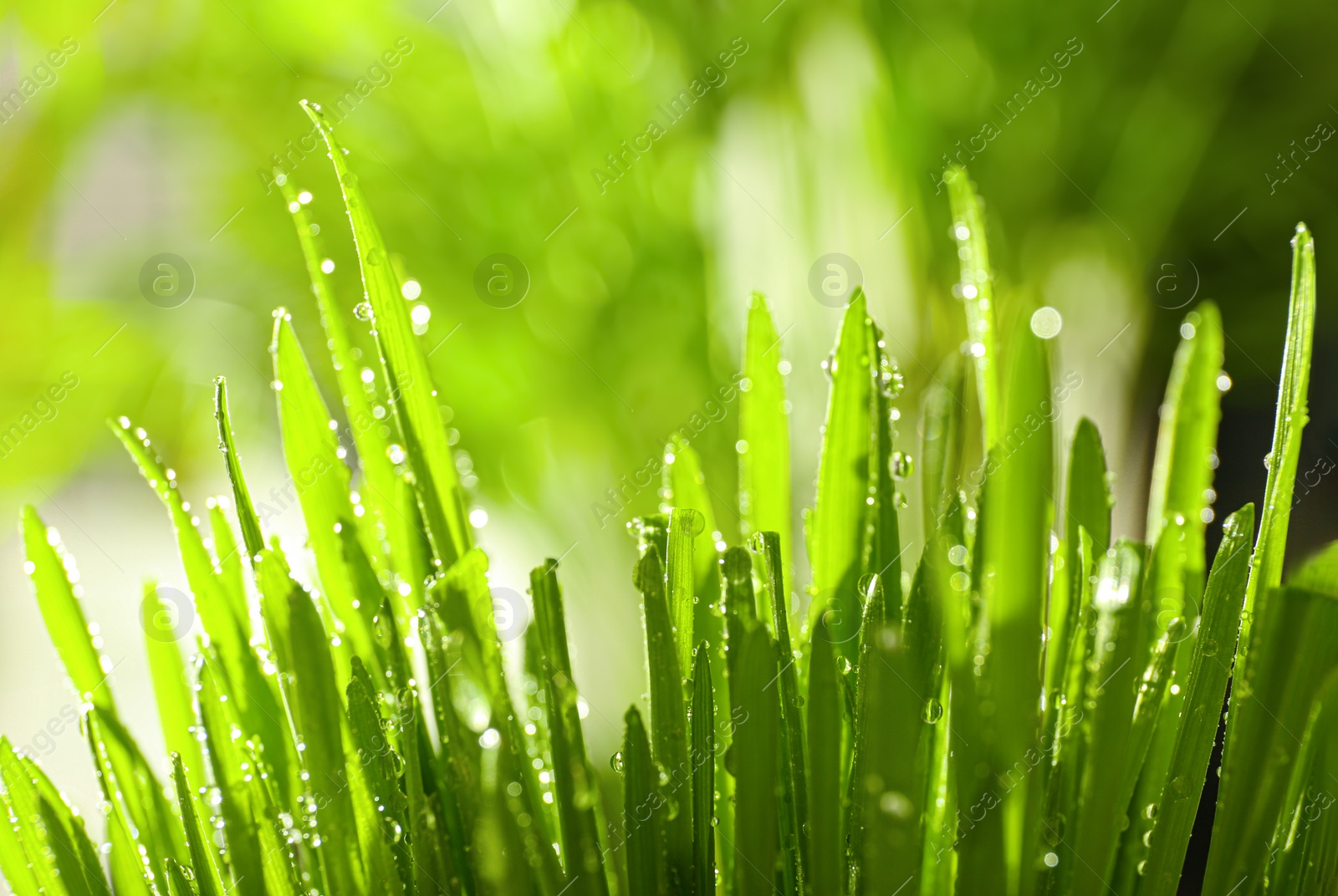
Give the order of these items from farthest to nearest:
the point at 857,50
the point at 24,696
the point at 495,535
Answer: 1. the point at 24,696
2. the point at 495,535
3. the point at 857,50

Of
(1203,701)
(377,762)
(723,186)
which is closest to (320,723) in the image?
(377,762)

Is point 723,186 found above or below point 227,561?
above

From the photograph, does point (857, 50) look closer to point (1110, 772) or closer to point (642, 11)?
point (642, 11)

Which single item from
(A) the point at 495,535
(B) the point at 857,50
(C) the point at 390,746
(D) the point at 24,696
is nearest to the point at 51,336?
(A) the point at 495,535

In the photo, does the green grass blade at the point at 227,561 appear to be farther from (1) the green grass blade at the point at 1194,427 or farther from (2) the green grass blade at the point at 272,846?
(1) the green grass blade at the point at 1194,427

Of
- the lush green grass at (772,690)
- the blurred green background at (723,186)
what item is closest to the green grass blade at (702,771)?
the lush green grass at (772,690)

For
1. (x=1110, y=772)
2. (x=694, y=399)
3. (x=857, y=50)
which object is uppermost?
(x=857, y=50)

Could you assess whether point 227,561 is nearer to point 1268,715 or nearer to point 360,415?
point 360,415
